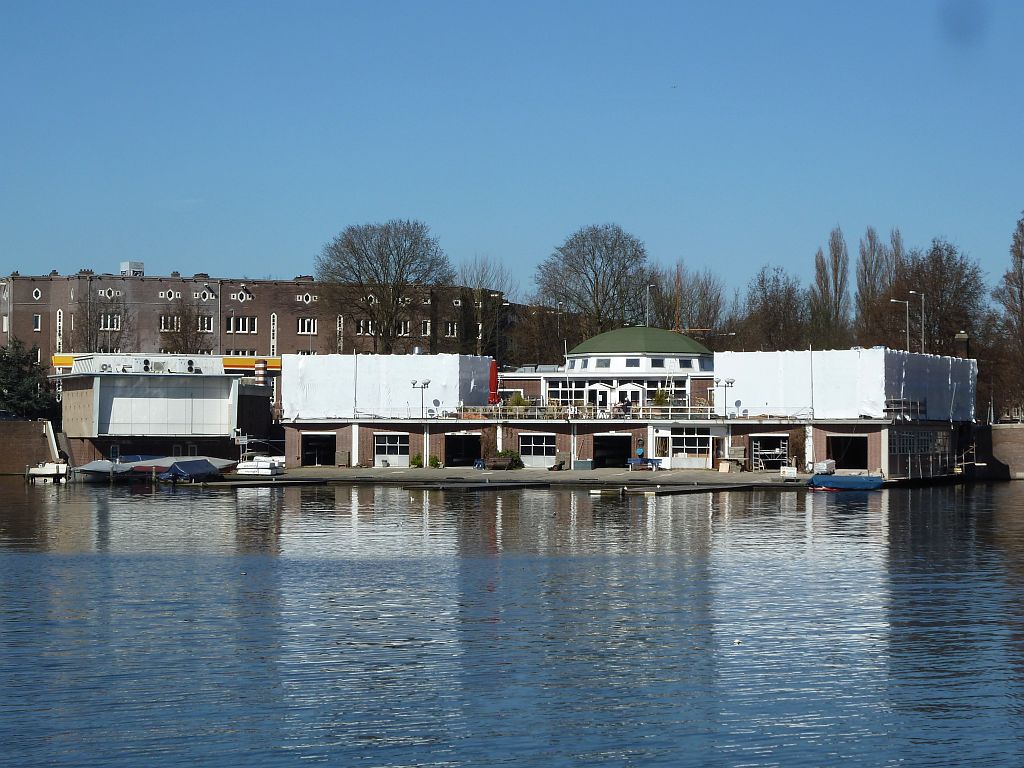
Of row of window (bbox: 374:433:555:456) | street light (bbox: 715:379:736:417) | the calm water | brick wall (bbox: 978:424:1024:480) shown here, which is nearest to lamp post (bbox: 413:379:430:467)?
row of window (bbox: 374:433:555:456)

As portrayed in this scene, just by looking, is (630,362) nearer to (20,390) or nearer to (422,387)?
(422,387)

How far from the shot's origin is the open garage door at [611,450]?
96000mm

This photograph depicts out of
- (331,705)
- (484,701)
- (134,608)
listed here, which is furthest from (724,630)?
(134,608)

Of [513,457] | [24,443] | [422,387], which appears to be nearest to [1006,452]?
[513,457]

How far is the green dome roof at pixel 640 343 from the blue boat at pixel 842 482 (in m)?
27.7

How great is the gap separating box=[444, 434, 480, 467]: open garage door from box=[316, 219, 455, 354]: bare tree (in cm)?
2202

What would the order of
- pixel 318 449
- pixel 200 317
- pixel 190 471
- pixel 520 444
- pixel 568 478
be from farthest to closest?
1. pixel 200 317
2. pixel 318 449
3. pixel 520 444
4. pixel 190 471
5. pixel 568 478

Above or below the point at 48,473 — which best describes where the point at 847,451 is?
above

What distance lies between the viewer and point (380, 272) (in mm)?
121750

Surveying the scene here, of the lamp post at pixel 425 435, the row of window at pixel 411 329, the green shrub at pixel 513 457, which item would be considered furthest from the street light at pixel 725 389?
the row of window at pixel 411 329

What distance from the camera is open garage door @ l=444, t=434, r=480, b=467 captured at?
99250mm

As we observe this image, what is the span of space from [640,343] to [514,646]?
7574 centimetres

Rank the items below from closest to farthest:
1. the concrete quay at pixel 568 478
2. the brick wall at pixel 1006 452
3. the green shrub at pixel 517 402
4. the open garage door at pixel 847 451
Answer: the concrete quay at pixel 568 478
the open garage door at pixel 847 451
the green shrub at pixel 517 402
the brick wall at pixel 1006 452

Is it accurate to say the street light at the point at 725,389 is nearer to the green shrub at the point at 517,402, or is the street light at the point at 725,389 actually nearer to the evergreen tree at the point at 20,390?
the green shrub at the point at 517,402
